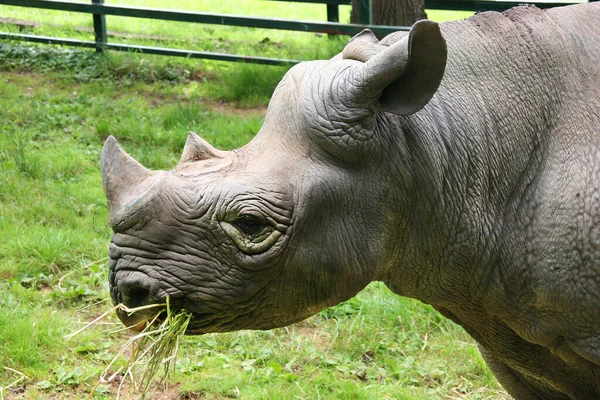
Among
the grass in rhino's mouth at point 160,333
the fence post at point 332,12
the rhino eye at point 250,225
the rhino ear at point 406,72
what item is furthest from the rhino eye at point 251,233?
the fence post at point 332,12

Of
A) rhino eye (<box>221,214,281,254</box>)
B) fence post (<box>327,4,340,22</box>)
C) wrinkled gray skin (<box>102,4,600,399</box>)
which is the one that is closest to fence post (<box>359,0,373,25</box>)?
fence post (<box>327,4,340,22</box>)

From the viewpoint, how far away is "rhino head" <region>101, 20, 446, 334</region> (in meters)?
3.08

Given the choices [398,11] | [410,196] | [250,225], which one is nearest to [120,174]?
[250,225]

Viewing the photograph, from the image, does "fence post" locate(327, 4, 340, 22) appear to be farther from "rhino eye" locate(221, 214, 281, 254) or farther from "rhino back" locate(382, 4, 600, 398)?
"rhino eye" locate(221, 214, 281, 254)

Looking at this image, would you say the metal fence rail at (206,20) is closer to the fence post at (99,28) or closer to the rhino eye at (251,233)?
the fence post at (99,28)

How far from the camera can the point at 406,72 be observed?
10.6 feet

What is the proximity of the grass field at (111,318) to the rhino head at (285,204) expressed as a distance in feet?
2.49

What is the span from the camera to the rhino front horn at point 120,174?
319cm

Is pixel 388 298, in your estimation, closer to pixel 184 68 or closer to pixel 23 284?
pixel 23 284

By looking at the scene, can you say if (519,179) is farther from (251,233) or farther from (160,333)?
(160,333)

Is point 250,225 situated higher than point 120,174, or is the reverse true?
point 120,174

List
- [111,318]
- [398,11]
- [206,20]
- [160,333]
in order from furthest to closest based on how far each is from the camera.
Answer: [206,20]
[398,11]
[111,318]
[160,333]

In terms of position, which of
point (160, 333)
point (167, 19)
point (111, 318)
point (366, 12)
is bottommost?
point (111, 318)

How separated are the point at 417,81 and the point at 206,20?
8.88 meters
